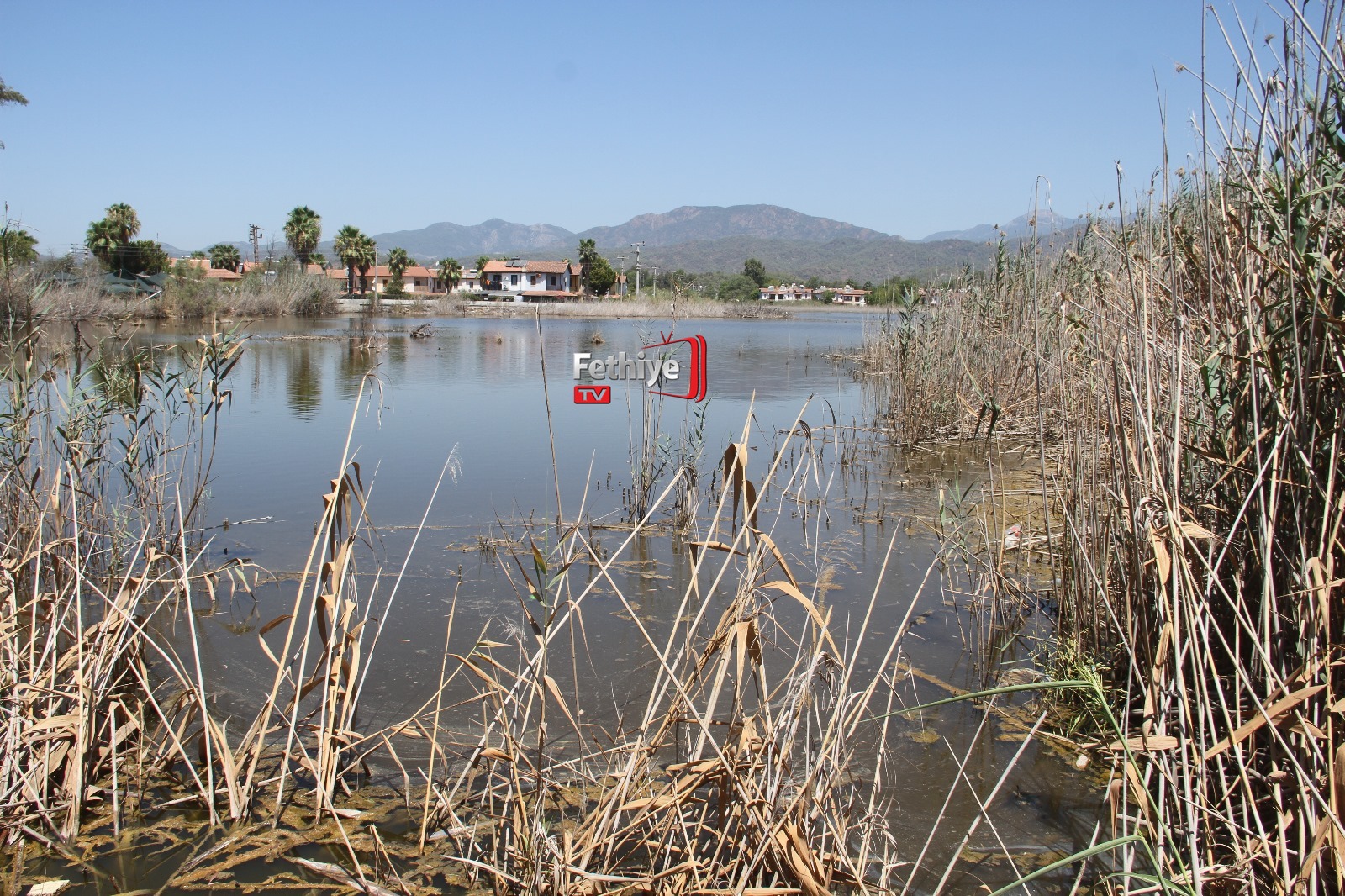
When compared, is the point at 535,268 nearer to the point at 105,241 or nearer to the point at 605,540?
the point at 105,241

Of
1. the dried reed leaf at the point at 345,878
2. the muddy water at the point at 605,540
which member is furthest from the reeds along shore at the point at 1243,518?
the dried reed leaf at the point at 345,878

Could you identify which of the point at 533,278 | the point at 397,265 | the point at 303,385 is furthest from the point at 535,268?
the point at 303,385

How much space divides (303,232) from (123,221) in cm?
1011

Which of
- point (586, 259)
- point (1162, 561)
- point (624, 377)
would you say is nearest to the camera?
point (1162, 561)

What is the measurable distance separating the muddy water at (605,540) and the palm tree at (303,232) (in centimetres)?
4453

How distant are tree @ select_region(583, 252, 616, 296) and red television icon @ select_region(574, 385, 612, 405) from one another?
205 ft

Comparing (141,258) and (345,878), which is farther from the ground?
(141,258)

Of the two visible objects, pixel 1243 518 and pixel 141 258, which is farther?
pixel 141 258

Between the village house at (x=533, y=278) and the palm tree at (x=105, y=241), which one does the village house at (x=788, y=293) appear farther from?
the palm tree at (x=105, y=241)

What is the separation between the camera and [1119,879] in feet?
7.80

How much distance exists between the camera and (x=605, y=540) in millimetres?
6441

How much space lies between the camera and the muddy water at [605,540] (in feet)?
10.7

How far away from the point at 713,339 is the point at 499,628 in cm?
2727

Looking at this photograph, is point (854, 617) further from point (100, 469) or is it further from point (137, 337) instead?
point (137, 337)
